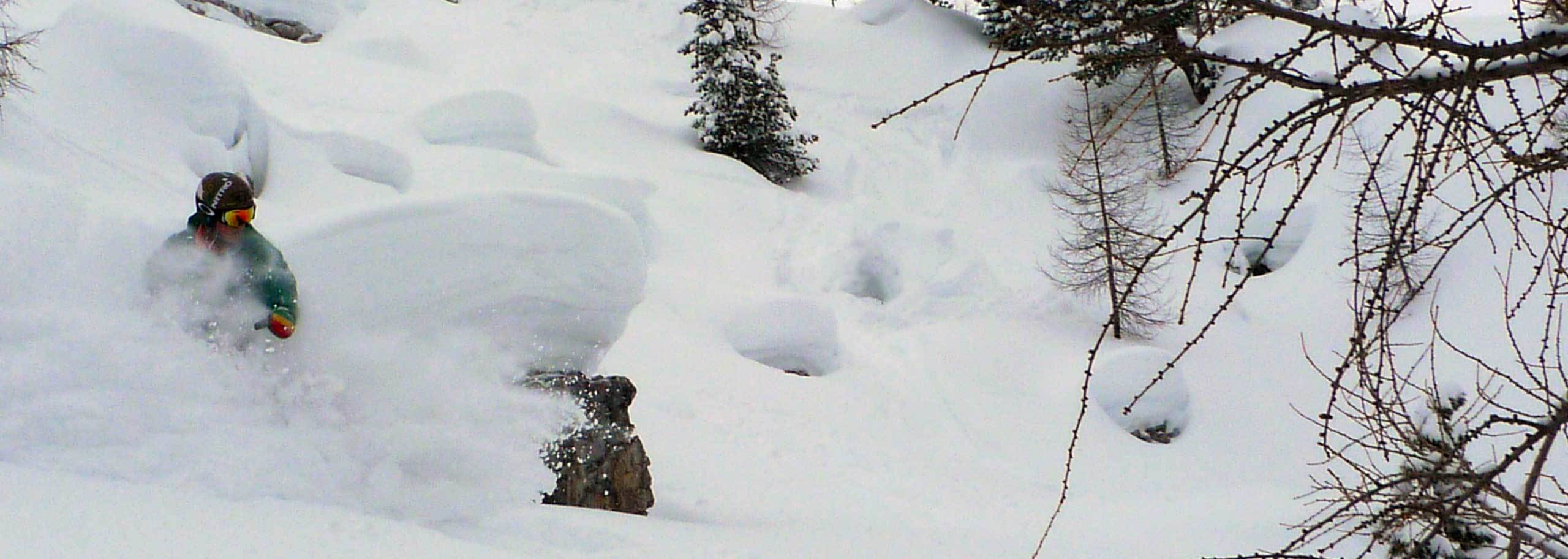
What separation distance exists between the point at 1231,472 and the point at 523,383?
908cm

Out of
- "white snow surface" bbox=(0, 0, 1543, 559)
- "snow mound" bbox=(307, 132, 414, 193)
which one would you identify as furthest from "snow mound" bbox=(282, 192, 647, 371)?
"snow mound" bbox=(307, 132, 414, 193)

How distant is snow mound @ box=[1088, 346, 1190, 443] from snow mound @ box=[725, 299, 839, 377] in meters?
3.03

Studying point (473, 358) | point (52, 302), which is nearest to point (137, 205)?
point (52, 302)

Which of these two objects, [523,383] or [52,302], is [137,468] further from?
[523,383]

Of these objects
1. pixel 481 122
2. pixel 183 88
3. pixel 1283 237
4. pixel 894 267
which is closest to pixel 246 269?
pixel 183 88

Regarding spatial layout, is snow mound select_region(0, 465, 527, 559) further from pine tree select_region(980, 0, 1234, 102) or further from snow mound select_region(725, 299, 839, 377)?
snow mound select_region(725, 299, 839, 377)

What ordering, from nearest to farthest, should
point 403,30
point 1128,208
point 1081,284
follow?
1. point 1081,284
2. point 1128,208
3. point 403,30

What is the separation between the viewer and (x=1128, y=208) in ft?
48.6

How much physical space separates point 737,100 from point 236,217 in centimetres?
1202

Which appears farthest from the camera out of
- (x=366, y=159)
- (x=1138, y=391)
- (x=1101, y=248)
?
(x=1101, y=248)

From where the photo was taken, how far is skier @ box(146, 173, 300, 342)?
3.93 metres

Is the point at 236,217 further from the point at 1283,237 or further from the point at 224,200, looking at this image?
the point at 1283,237

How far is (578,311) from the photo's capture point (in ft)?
17.2

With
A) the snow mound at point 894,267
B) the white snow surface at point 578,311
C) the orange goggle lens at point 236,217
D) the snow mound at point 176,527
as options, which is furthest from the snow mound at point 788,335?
the snow mound at point 176,527
